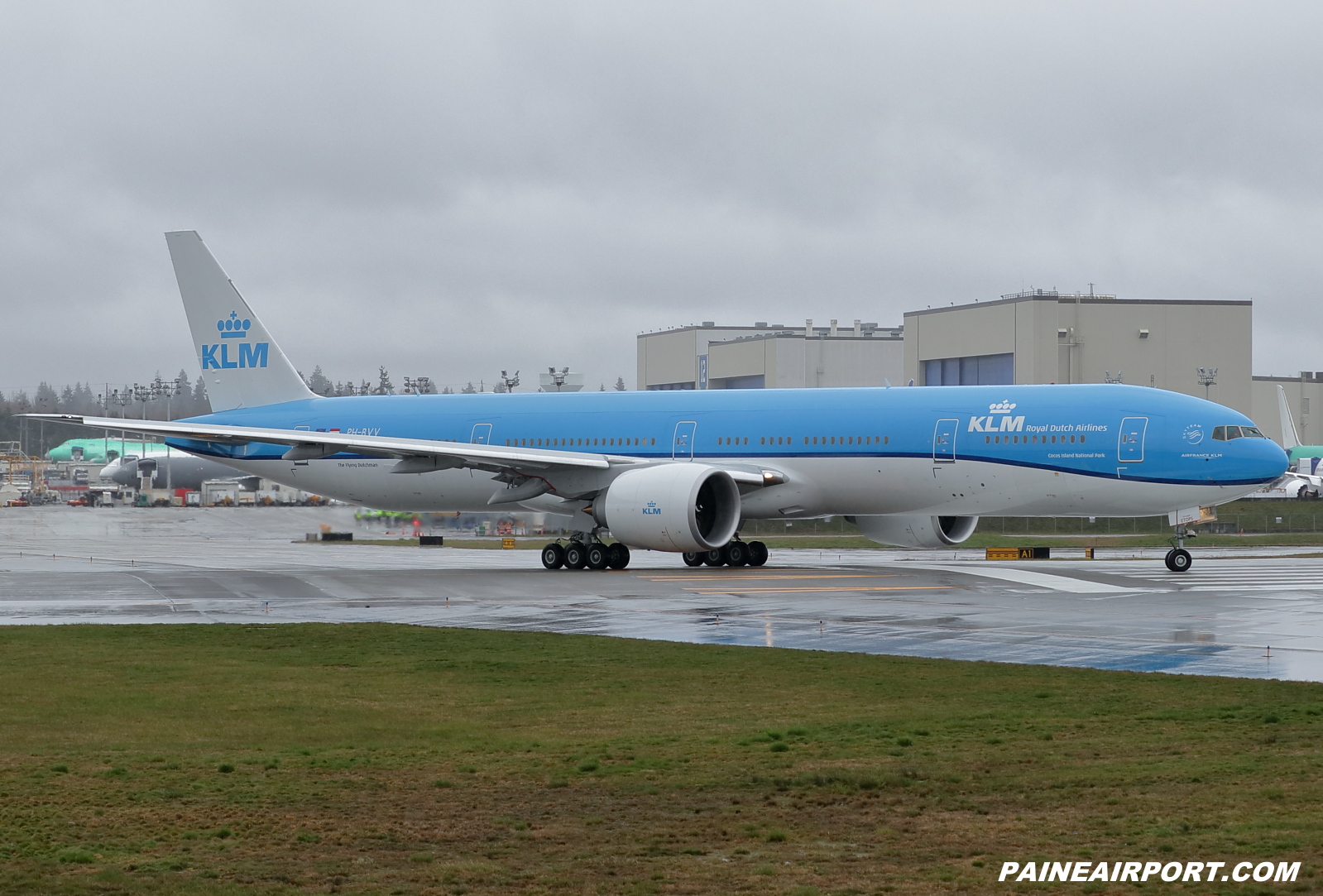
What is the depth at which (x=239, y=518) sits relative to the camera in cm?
6875

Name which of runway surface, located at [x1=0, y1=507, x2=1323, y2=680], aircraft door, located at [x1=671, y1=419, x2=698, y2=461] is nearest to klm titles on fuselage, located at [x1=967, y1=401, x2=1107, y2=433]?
runway surface, located at [x1=0, y1=507, x2=1323, y2=680]

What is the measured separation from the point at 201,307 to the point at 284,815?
34.7 meters

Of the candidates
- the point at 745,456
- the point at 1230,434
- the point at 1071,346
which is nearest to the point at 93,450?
the point at 1071,346

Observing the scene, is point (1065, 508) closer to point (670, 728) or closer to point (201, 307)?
point (670, 728)

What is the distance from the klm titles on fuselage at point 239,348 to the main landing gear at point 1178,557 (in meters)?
25.1

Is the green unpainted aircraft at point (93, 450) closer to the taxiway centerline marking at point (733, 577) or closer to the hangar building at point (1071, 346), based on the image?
the hangar building at point (1071, 346)

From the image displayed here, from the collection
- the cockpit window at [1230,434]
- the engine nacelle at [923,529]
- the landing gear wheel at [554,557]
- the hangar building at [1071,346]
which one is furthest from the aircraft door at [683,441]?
the hangar building at [1071,346]

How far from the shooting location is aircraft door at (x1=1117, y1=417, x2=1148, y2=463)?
101 ft

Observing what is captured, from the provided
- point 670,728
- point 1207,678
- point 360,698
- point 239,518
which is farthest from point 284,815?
point 239,518

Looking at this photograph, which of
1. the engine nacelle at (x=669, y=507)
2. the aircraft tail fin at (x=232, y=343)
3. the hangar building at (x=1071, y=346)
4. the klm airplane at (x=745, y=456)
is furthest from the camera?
the hangar building at (x=1071, y=346)

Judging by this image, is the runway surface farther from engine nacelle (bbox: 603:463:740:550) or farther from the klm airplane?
the klm airplane

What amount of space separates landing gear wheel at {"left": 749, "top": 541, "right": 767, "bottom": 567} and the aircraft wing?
3717 millimetres

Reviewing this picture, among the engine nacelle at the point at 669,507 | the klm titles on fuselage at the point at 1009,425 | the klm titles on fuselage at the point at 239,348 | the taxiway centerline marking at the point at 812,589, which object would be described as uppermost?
the klm titles on fuselage at the point at 239,348

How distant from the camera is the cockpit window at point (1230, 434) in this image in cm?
3028
